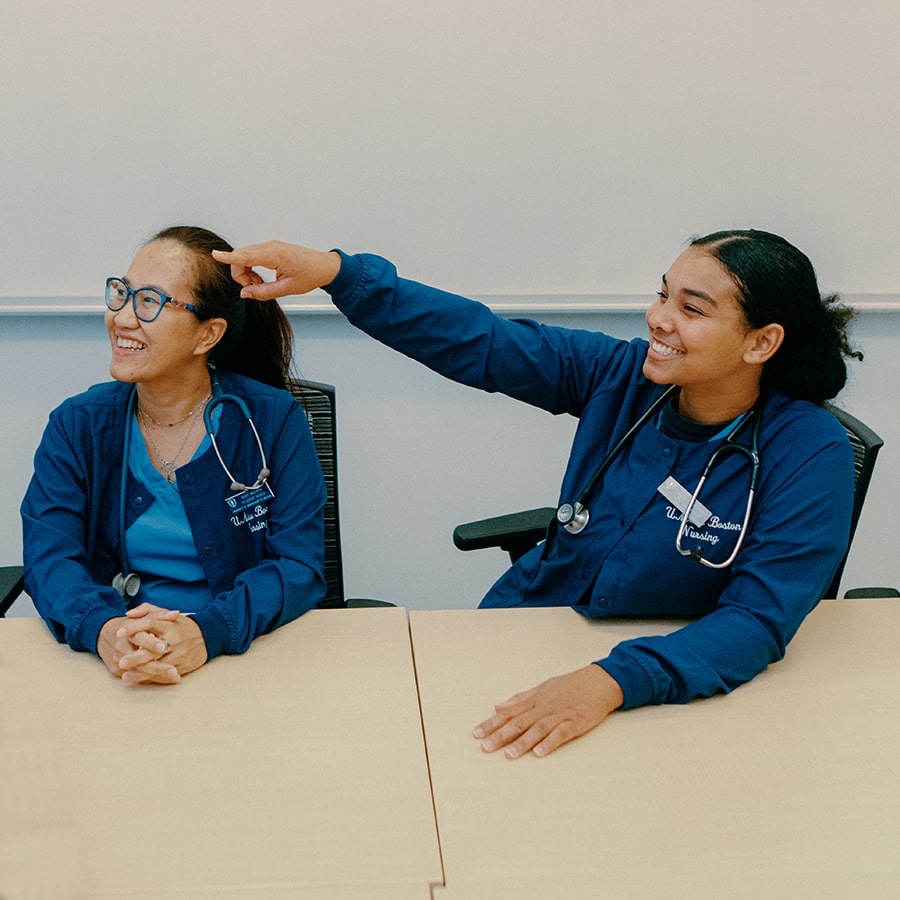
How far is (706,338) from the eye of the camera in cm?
155

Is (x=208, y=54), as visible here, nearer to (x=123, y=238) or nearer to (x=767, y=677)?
(x=123, y=238)

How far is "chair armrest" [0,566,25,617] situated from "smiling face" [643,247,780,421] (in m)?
1.09

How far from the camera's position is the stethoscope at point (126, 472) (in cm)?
163

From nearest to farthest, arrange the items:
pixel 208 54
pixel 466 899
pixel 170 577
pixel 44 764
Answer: pixel 44 764
pixel 466 899
pixel 170 577
pixel 208 54

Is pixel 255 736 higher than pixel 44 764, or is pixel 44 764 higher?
pixel 44 764

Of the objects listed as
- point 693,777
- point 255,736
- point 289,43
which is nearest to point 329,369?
point 289,43

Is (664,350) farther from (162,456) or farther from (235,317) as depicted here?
(162,456)

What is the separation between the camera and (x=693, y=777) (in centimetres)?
121

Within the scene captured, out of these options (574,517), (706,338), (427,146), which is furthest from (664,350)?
(427,146)

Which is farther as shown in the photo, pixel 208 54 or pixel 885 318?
pixel 885 318

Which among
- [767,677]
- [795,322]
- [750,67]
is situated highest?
[750,67]

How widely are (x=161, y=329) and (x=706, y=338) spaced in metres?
0.86

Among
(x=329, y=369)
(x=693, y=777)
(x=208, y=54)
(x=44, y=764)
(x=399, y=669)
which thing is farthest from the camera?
(x=329, y=369)

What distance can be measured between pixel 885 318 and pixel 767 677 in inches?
60.8
